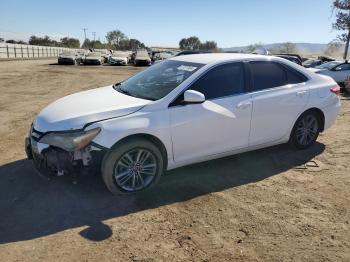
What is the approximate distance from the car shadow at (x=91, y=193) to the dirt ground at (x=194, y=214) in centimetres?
1

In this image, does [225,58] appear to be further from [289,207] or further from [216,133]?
[289,207]

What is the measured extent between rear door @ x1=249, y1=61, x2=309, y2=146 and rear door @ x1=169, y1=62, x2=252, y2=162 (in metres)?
0.19

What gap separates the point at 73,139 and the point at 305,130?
3.86 m

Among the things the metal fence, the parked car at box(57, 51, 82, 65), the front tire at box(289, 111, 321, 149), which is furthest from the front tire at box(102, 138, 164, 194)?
the metal fence

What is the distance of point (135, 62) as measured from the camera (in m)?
38.8

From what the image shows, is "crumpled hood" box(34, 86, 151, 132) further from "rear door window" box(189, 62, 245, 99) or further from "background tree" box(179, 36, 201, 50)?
"background tree" box(179, 36, 201, 50)

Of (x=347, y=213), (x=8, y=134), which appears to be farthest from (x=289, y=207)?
(x=8, y=134)

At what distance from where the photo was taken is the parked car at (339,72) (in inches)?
671

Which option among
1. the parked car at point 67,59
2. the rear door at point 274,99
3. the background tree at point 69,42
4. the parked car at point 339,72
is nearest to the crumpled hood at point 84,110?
the rear door at point 274,99

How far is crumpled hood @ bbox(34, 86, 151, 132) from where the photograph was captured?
14.5 feet

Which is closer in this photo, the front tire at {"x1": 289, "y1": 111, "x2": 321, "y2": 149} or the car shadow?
the car shadow

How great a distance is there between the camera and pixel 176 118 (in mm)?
4742

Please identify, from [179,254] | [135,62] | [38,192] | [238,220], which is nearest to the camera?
[179,254]

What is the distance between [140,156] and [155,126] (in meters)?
0.42
